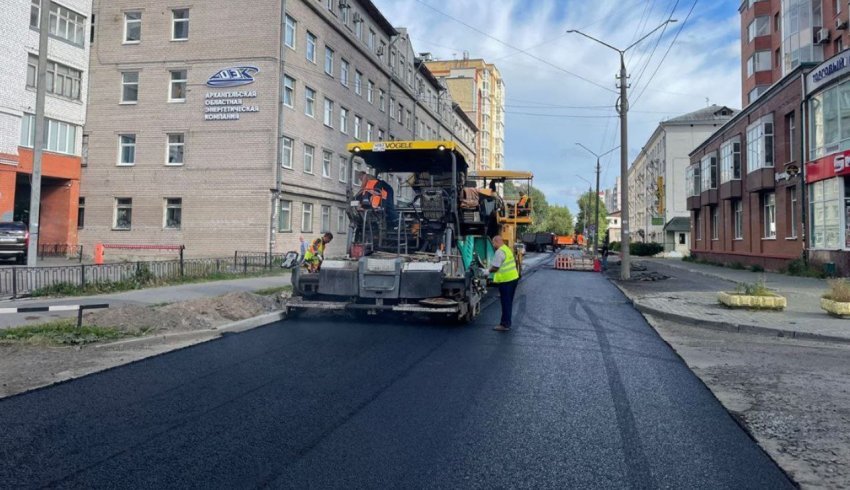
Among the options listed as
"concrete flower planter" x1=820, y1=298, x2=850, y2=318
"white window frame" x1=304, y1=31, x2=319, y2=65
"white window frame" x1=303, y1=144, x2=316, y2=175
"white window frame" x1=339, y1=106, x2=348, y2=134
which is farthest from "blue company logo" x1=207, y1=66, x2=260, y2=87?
"concrete flower planter" x1=820, y1=298, x2=850, y2=318

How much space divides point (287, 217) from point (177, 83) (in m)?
8.16

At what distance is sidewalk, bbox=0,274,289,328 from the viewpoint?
32.2 feet

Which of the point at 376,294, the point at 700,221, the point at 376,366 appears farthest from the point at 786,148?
the point at 376,366

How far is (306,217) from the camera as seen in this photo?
30.5m

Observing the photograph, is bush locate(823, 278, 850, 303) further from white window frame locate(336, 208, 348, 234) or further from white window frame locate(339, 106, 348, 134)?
white window frame locate(339, 106, 348, 134)

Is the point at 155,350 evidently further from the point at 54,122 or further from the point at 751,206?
the point at 751,206

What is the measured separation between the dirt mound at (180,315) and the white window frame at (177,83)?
19391mm

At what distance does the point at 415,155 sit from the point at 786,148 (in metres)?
21.7

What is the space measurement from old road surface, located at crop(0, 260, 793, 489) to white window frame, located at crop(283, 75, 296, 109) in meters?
21.6

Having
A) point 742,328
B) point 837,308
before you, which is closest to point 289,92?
point 742,328

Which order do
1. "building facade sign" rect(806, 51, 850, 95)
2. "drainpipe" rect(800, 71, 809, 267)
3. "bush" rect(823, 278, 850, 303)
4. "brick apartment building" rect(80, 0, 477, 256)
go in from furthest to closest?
1. "brick apartment building" rect(80, 0, 477, 256)
2. "drainpipe" rect(800, 71, 809, 267)
3. "building facade sign" rect(806, 51, 850, 95)
4. "bush" rect(823, 278, 850, 303)

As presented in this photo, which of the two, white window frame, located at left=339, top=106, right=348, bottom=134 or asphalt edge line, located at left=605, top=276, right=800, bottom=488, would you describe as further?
white window frame, located at left=339, top=106, right=348, bottom=134

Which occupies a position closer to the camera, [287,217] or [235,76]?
[235,76]

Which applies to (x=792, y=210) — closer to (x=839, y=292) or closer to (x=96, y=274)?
(x=839, y=292)
